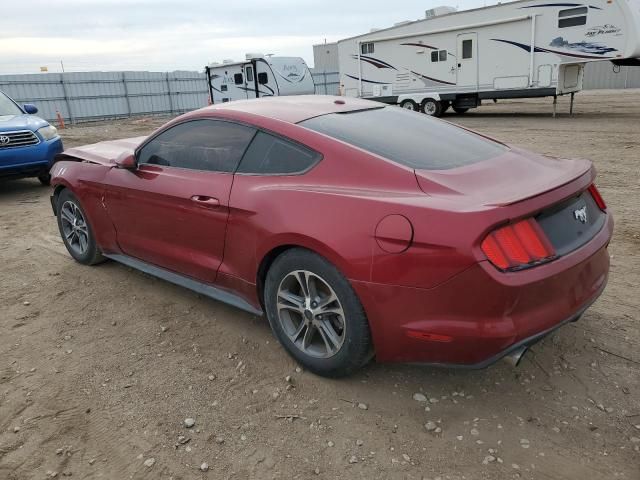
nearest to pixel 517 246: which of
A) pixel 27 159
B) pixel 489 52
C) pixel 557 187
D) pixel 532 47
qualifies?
pixel 557 187

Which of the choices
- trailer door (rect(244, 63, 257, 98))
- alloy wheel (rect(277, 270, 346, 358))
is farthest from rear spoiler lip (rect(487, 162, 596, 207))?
trailer door (rect(244, 63, 257, 98))

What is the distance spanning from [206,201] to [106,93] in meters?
26.7

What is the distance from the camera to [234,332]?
361 centimetres

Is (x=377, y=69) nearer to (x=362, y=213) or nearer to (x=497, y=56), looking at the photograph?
(x=497, y=56)

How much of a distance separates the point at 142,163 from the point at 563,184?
2881 millimetres

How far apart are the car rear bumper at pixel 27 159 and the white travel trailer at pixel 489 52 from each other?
1296cm

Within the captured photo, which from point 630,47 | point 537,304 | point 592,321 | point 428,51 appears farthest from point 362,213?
point 428,51

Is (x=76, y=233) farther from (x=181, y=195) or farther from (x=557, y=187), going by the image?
(x=557, y=187)

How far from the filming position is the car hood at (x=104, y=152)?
4445 millimetres

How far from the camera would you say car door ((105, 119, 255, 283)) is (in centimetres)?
333

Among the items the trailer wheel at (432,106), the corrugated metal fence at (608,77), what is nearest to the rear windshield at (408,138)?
the trailer wheel at (432,106)

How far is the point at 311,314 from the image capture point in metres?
2.90

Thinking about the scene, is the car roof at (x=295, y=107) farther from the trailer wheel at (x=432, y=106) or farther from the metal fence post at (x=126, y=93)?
the metal fence post at (x=126, y=93)

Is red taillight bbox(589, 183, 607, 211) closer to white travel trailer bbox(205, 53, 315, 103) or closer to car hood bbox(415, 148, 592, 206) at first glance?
car hood bbox(415, 148, 592, 206)
